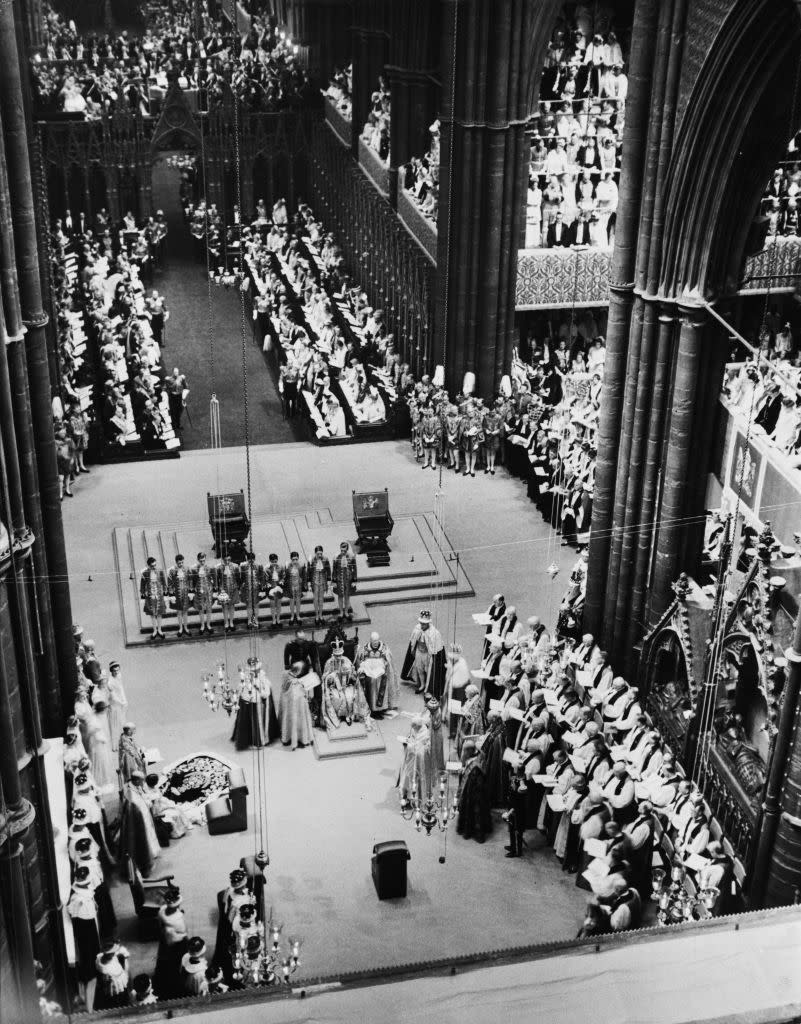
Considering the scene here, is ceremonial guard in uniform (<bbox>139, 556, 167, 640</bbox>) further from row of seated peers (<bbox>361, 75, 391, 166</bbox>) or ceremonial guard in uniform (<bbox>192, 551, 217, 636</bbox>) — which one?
row of seated peers (<bbox>361, 75, 391, 166</bbox>)

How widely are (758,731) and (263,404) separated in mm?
15005

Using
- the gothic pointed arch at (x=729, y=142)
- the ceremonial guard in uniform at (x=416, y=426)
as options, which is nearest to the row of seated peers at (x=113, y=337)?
the ceremonial guard in uniform at (x=416, y=426)

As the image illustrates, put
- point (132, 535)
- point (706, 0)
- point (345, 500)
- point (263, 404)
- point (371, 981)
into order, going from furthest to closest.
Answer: point (263, 404), point (345, 500), point (132, 535), point (706, 0), point (371, 981)

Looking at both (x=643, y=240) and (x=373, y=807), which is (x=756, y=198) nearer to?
(x=643, y=240)

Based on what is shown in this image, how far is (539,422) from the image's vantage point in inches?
1014

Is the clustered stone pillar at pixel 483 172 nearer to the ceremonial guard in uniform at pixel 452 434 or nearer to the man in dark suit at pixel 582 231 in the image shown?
the man in dark suit at pixel 582 231

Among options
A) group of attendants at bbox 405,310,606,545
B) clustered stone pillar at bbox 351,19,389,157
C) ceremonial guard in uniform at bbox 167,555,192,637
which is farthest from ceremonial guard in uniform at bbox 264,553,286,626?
clustered stone pillar at bbox 351,19,389,157

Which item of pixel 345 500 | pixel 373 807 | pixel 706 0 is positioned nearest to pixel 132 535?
pixel 345 500

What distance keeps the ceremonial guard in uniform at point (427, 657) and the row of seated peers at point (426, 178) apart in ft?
34.5

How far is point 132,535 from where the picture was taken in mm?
23719

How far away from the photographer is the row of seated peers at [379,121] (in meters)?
32.4

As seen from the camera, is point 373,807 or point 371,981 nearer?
point 371,981

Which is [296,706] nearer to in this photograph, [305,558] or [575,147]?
[305,558]

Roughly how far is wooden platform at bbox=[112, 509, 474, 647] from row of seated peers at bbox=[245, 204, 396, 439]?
3768 millimetres
